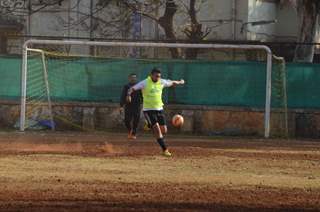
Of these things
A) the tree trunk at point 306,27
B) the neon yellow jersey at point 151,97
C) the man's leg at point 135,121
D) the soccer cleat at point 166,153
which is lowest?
the soccer cleat at point 166,153

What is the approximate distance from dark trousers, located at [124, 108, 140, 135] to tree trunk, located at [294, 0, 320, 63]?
7564 mm

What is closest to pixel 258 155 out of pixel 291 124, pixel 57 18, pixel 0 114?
pixel 291 124

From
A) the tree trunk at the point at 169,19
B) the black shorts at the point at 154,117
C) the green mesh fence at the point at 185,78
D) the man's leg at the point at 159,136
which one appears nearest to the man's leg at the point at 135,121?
the green mesh fence at the point at 185,78

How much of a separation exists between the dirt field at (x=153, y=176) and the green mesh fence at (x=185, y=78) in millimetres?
4006

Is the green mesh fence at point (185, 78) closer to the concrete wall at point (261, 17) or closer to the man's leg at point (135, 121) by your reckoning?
the man's leg at point (135, 121)

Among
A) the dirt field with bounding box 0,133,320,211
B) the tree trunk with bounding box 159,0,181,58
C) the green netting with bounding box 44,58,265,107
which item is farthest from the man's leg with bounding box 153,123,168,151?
the tree trunk with bounding box 159,0,181,58

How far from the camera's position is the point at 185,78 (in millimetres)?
25078

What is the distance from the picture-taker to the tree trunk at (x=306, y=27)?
27312mm

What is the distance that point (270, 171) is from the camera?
14.6m

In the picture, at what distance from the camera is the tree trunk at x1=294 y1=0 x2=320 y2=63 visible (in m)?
27.3

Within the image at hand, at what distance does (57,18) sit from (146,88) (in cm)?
2108

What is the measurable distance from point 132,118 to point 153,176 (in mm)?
9174

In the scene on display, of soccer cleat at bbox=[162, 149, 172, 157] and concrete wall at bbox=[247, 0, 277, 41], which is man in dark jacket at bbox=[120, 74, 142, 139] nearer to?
soccer cleat at bbox=[162, 149, 172, 157]

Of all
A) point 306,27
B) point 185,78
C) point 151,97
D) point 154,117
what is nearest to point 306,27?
point 306,27
